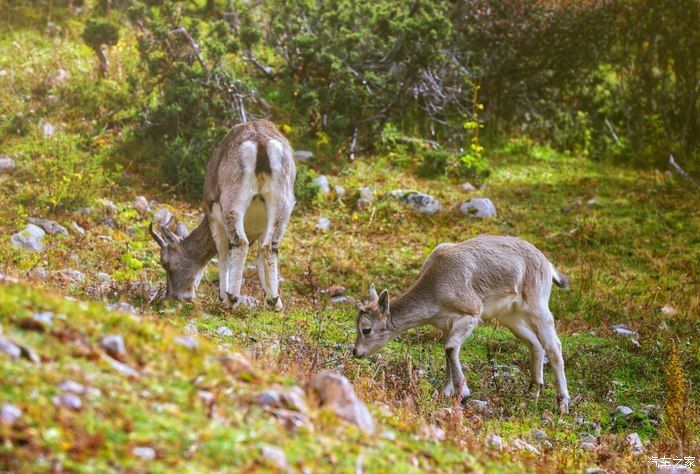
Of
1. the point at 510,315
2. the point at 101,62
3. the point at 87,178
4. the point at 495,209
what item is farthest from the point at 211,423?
the point at 101,62

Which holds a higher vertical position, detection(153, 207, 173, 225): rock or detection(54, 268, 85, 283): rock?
detection(54, 268, 85, 283): rock

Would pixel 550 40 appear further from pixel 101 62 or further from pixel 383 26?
pixel 101 62

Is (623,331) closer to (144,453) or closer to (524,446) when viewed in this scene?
(524,446)

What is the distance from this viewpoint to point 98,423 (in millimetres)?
4574

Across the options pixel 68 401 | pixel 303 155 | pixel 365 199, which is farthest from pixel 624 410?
pixel 303 155

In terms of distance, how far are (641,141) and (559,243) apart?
5591 mm

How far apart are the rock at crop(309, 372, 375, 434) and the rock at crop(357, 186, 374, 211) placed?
10420mm

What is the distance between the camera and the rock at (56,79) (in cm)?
1766

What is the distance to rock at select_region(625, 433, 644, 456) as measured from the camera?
26.5 feet

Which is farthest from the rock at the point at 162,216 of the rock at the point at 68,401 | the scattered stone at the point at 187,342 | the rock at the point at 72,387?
the rock at the point at 68,401

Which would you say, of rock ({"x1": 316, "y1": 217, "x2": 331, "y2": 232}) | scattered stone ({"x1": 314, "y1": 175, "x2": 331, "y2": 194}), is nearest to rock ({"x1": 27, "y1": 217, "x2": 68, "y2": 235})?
rock ({"x1": 316, "y1": 217, "x2": 331, "y2": 232})

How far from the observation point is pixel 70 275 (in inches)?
454

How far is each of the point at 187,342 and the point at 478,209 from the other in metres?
11.2

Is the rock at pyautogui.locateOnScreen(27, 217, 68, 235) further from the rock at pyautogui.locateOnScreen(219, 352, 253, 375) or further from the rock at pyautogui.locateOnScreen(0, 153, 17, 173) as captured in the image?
the rock at pyautogui.locateOnScreen(219, 352, 253, 375)
